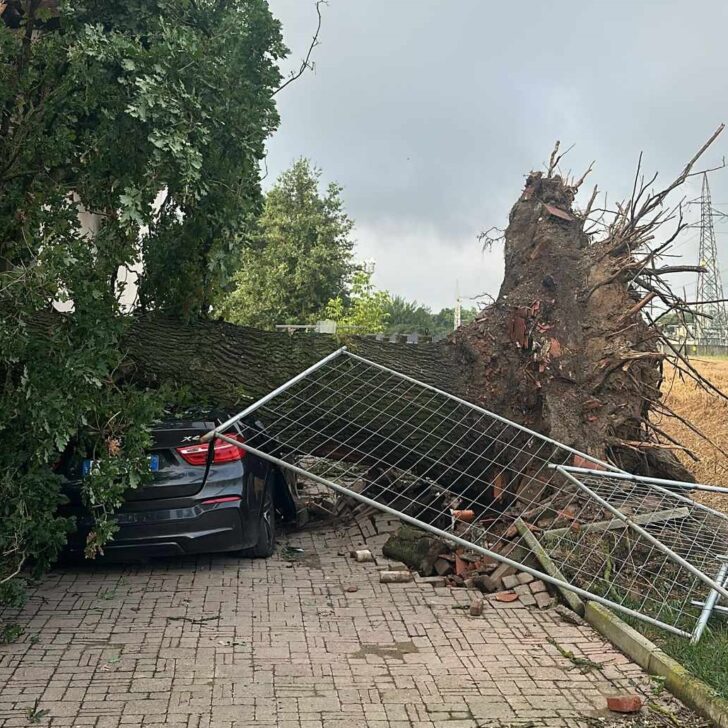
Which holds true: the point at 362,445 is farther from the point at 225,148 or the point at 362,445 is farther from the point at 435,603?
the point at 225,148

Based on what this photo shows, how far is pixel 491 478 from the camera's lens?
7168 mm

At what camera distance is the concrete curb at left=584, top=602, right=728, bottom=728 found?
12.4 ft

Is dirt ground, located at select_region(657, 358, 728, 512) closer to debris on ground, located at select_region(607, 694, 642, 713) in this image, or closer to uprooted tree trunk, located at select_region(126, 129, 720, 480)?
uprooted tree trunk, located at select_region(126, 129, 720, 480)

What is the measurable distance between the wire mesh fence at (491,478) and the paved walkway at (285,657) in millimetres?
720

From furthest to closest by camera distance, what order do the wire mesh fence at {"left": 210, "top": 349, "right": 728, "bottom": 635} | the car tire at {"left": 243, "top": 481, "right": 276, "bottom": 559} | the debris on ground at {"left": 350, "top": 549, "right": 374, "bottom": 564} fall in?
1. the debris on ground at {"left": 350, "top": 549, "right": 374, "bottom": 564}
2. the car tire at {"left": 243, "top": 481, "right": 276, "bottom": 559}
3. the wire mesh fence at {"left": 210, "top": 349, "right": 728, "bottom": 635}

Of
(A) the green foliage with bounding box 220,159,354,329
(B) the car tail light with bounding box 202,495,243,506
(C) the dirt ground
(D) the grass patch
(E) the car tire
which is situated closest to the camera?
(D) the grass patch

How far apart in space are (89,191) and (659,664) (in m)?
4.62

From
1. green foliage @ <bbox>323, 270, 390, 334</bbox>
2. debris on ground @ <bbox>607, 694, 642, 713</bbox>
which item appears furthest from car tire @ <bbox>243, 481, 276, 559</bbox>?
green foliage @ <bbox>323, 270, 390, 334</bbox>

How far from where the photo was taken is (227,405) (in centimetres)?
664

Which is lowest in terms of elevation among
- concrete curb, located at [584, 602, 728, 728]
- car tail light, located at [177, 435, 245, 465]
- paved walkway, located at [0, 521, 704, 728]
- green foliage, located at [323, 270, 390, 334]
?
paved walkway, located at [0, 521, 704, 728]

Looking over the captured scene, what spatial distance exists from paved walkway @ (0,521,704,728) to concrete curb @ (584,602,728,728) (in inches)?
3.4

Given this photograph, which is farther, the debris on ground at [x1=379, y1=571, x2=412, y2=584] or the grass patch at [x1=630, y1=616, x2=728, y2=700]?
the debris on ground at [x1=379, y1=571, x2=412, y2=584]

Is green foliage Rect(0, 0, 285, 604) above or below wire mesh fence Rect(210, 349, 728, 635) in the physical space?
above

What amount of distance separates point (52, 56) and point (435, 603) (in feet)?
14.9
